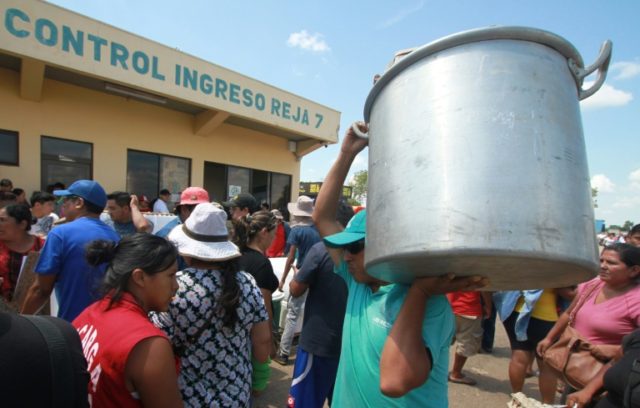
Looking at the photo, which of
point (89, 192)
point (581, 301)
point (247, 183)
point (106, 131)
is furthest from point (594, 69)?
point (247, 183)

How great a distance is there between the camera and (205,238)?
6.72ft

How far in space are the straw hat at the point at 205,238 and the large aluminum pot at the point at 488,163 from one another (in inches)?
46.0

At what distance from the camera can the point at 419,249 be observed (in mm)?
870

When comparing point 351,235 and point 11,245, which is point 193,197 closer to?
point 11,245

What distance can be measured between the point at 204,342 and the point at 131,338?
620 mm

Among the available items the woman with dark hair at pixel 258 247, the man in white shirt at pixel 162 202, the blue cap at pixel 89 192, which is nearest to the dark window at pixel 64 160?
the man in white shirt at pixel 162 202

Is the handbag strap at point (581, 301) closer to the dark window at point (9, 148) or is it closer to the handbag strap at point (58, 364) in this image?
the handbag strap at point (58, 364)

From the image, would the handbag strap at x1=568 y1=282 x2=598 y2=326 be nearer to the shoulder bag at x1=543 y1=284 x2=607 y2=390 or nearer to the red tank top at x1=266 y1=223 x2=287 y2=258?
the shoulder bag at x1=543 y1=284 x2=607 y2=390

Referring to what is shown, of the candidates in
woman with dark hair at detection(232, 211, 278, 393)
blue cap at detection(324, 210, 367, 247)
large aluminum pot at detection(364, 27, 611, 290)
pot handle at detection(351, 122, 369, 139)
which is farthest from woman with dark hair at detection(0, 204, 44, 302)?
large aluminum pot at detection(364, 27, 611, 290)

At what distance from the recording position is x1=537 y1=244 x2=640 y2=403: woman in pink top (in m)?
2.64

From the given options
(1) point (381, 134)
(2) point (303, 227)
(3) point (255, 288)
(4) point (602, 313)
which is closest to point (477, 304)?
(4) point (602, 313)

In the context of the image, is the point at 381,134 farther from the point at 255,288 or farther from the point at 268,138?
the point at 268,138

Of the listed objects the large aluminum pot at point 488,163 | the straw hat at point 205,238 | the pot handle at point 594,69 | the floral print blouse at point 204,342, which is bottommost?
the floral print blouse at point 204,342

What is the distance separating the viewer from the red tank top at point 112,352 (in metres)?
1.27
